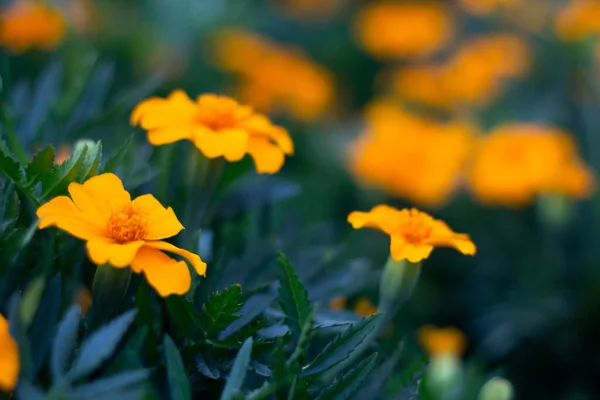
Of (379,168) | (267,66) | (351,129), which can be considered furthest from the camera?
(351,129)

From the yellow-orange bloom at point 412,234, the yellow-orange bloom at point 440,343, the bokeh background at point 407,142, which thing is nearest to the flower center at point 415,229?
the yellow-orange bloom at point 412,234

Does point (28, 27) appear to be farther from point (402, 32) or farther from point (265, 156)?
point (402, 32)

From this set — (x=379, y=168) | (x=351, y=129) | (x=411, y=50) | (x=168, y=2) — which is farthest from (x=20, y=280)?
(x=168, y=2)

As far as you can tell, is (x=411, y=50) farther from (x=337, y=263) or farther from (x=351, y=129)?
(x=337, y=263)

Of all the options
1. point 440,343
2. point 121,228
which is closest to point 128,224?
point 121,228

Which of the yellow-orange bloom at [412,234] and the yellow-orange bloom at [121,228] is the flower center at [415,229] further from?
the yellow-orange bloom at [121,228]

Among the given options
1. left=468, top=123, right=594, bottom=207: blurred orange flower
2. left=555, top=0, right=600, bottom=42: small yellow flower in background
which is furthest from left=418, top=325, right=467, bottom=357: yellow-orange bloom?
left=555, top=0, right=600, bottom=42: small yellow flower in background
